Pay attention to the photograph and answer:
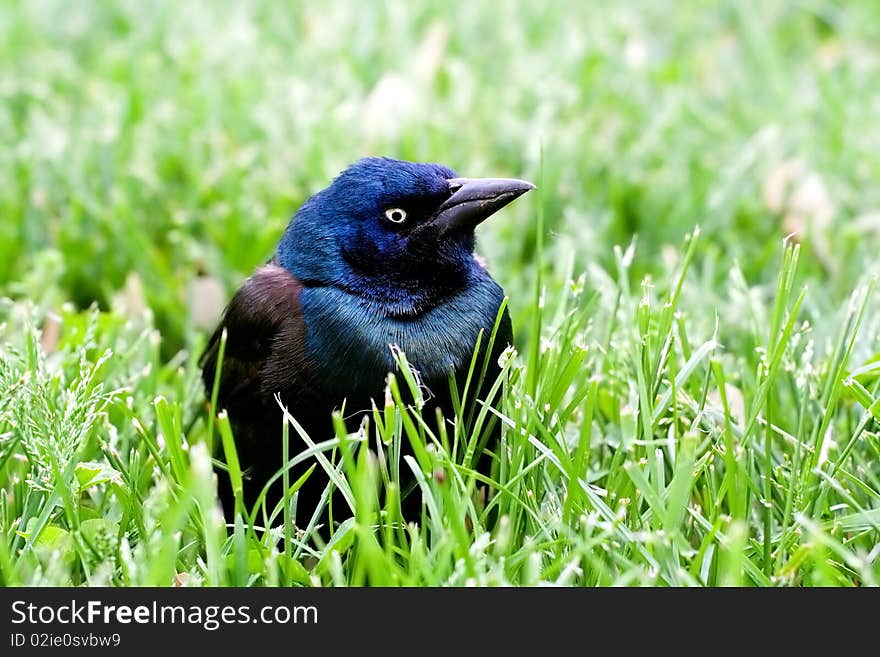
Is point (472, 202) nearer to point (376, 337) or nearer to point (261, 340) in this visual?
point (376, 337)

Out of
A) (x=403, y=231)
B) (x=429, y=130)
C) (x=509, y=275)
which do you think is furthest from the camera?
(x=429, y=130)

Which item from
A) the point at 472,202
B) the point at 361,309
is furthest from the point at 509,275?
the point at 361,309

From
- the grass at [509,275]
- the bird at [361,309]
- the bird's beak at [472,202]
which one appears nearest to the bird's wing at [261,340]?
the bird at [361,309]

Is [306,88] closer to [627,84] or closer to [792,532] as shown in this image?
[627,84]

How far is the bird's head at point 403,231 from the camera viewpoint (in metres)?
2.67

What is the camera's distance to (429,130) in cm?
452

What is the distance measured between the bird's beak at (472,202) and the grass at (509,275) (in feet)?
0.54

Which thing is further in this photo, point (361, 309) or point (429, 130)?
point (429, 130)

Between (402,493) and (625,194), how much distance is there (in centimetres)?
213

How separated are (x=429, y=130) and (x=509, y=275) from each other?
2.99 ft

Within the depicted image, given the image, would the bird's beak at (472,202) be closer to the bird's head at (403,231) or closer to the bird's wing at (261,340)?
the bird's head at (403,231)

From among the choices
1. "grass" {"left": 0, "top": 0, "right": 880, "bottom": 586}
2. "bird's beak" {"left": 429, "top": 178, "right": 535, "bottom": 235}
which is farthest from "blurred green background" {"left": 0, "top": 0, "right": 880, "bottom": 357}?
"bird's beak" {"left": 429, "top": 178, "right": 535, "bottom": 235}

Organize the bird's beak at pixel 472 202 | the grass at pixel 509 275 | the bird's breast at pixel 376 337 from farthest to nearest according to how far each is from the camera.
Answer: the bird's beak at pixel 472 202 → the bird's breast at pixel 376 337 → the grass at pixel 509 275

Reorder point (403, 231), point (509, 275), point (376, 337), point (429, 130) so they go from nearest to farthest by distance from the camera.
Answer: point (376, 337)
point (403, 231)
point (509, 275)
point (429, 130)
